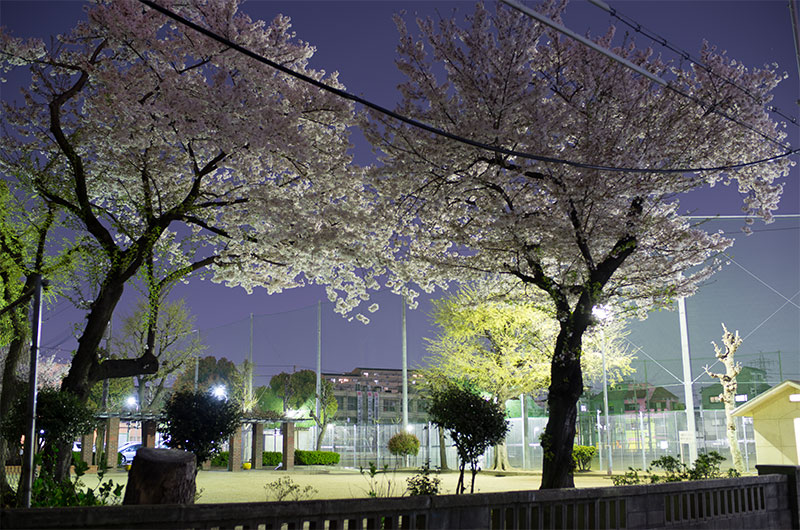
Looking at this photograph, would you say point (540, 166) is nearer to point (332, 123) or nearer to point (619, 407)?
point (332, 123)

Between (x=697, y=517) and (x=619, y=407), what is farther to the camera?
(x=619, y=407)

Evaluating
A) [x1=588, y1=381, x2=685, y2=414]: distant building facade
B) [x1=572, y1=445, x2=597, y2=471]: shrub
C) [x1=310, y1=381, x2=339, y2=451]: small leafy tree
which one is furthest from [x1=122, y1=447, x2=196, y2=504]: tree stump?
[x1=588, y1=381, x2=685, y2=414]: distant building facade

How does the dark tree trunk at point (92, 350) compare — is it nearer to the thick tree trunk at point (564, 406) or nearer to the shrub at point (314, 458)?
the thick tree trunk at point (564, 406)

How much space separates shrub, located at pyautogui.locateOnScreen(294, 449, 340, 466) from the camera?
36.2 m

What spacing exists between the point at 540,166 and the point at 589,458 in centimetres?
2291

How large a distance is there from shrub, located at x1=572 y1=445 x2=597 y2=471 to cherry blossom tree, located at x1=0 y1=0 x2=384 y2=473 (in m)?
19.1

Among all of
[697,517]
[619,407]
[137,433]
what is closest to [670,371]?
[619,407]

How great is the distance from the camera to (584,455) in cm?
3291

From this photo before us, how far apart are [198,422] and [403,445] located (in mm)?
20752

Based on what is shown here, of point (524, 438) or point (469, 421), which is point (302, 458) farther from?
point (469, 421)

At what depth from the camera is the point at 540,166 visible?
13906mm

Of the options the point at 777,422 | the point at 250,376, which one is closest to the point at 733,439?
the point at 777,422

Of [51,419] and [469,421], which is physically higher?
[51,419]

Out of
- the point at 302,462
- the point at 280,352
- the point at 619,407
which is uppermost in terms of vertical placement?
the point at 280,352
